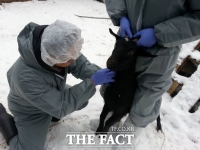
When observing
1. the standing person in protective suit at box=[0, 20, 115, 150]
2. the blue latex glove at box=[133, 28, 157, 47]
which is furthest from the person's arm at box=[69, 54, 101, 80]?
the blue latex glove at box=[133, 28, 157, 47]

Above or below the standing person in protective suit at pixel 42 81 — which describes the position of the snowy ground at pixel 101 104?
below

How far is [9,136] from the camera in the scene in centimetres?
229

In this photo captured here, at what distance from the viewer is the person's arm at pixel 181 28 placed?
5.24ft

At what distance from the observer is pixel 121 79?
2.11 metres

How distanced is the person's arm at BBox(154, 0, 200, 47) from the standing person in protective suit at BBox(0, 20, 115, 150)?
64 centimetres

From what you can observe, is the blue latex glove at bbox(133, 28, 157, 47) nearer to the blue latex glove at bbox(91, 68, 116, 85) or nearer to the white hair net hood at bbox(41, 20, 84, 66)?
the blue latex glove at bbox(91, 68, 116, 85)

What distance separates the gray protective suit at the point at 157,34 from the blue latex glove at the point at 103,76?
0.29 meters

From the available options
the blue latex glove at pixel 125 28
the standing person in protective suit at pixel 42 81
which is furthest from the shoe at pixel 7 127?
the blue latex glove at pixel 125 28

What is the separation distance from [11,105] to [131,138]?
152 cm

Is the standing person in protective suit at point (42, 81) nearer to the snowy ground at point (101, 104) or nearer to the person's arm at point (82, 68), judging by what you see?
the person's arm at point (82, 68)

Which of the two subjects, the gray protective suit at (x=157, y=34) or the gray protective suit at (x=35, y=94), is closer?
the gray protective suit at (x=157, y=34)

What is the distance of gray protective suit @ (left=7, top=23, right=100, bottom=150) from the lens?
6.31 feet

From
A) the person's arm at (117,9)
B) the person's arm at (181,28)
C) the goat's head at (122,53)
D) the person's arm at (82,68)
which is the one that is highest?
the person's arm at (181,28)

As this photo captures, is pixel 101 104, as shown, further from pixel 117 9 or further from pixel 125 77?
pixel 117 9
